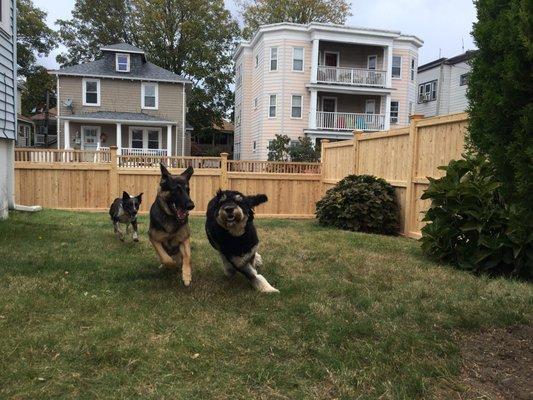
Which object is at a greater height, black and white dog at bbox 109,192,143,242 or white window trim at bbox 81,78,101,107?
white window trim at bbox 81,78,101,107

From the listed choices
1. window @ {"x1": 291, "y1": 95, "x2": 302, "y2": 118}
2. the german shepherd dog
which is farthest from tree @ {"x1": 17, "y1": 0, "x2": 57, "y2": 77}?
the german shepherd dog

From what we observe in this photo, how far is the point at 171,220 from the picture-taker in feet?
17.4

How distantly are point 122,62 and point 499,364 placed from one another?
94.7ft

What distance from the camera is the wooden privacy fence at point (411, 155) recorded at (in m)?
8.30

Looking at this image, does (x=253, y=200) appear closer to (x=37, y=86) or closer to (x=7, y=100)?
(x=7, y=100)

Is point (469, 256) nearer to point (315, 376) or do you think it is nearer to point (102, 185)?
point (315, 376)

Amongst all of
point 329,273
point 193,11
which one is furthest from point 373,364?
point 193,11

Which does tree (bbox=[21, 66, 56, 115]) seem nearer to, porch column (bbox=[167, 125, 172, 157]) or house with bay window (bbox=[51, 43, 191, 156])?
house with bay window (bbox=[51, 43, 191, 156])

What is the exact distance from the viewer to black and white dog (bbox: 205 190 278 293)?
4875 millimetres

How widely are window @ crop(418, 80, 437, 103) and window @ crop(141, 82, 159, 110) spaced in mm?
18466

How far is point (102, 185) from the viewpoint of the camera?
541 inches

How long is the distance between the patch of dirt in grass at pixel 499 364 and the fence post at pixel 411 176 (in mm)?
5783

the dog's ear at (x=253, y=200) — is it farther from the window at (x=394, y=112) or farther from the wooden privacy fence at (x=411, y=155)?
the window at (x=394, y=112)

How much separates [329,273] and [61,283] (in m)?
3.08
